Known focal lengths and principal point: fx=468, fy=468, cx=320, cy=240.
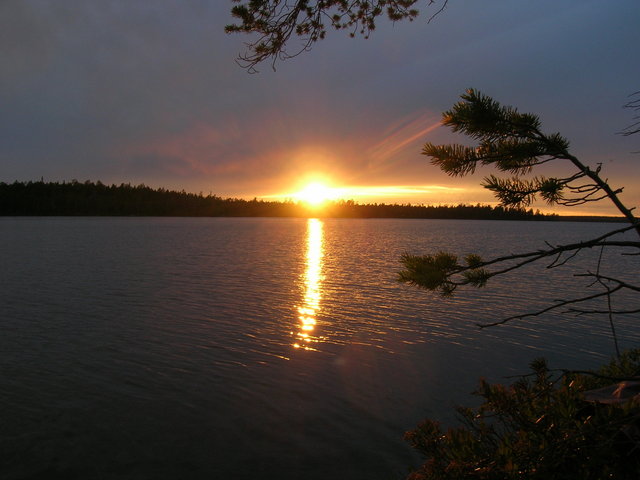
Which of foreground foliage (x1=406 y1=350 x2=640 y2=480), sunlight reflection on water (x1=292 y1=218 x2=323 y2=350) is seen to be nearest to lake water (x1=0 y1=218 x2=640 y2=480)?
sunlight reflection on water (x1=292 y1=218 x2=323 y2=350)

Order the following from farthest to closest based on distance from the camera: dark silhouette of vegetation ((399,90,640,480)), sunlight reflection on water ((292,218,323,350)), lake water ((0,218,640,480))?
1. sunlight reflection on water ((292,218,323,350))
2. lake water ((0,218,640,480))
3. dark silhouette of vegetation ((399,90,640,480))

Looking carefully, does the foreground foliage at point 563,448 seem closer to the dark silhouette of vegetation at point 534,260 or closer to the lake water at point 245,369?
the dark silhouette of vegetation at point 534,260

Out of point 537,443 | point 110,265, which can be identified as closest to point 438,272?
point 537,443

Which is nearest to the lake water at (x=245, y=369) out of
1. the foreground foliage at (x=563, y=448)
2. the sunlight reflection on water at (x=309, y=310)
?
the sunlight reflection on water at (x=309, y=310)

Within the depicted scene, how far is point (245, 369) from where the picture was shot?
11.7 metres

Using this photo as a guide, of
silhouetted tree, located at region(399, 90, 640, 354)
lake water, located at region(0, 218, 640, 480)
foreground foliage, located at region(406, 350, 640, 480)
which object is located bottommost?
lake water, located at region(0, 218, 640, 480)

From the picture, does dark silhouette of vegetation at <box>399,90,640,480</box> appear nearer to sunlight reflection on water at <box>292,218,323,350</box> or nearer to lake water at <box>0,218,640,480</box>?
lake water at <box>0,218,640,480</box>

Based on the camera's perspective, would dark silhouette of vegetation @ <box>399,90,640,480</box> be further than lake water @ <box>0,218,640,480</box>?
No

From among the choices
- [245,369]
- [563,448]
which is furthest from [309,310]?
[563,448]

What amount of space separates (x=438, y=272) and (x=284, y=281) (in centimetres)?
2384

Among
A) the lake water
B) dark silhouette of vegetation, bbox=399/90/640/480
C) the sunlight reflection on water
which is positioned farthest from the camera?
the sunlight reflection on water

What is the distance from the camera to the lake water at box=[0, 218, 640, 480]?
777cm

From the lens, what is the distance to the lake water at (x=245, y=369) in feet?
25.5

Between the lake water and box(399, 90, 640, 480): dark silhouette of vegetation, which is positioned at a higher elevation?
box(399, 90, 640, 480): dark silhouette of vegetation
